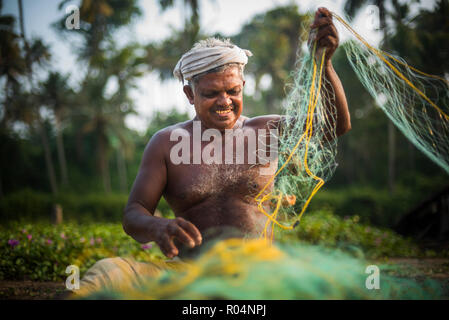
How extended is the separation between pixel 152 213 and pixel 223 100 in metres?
0.84

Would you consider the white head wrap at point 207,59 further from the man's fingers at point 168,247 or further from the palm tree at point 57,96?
the palm tree at point 57,96

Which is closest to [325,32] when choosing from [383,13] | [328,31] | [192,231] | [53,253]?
[328,31]

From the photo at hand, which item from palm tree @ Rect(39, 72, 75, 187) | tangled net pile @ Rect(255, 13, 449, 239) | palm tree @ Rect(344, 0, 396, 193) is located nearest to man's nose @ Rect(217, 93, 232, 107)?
tangled net pile @ Rect(255, 13, 449, 239)

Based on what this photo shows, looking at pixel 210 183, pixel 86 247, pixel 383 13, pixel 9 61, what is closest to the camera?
pixel 210 183

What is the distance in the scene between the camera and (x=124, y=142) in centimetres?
3284

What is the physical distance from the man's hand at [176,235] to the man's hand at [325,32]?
1.40 m

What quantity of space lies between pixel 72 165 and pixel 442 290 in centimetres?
4026

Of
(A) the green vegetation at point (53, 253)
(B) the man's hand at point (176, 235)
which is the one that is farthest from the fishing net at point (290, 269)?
(A) the green vegetation at point (53, 253)

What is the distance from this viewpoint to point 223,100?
2.22 metres

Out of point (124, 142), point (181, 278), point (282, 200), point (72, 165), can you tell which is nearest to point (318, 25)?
point (282, 200)

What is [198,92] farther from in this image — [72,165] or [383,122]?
[72,165]

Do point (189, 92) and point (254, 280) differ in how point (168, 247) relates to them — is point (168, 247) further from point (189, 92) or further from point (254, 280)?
point (189, 92)

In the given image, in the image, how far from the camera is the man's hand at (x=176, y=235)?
159 centimetres

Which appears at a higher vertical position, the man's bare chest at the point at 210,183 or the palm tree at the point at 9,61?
the palm tree at the point at 9,61
